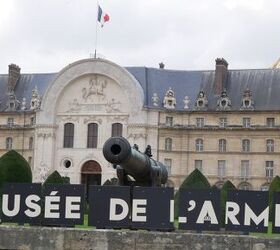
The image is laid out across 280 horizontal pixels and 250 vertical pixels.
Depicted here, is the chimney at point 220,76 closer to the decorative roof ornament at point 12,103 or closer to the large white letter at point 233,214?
the decorative roof ornament at point 12,103

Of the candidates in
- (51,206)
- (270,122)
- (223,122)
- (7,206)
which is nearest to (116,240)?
(51,206)

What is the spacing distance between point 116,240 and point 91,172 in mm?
47794

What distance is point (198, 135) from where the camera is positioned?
61.6 meters

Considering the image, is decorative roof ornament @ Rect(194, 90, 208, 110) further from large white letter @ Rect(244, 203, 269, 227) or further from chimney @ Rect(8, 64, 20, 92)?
large white letter @ Rect(244, 203, 269, 227)

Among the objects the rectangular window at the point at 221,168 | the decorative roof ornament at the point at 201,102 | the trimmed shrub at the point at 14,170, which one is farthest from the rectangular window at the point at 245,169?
the trimmed shrub at the point at 14,170

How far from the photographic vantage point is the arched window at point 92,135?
2451 inches

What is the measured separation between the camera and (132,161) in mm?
15562

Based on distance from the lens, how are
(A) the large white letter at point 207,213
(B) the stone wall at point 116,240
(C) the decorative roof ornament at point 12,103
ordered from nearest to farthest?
(B) the stone wall at point 116,240
(A) the large white letter at point 207,213
(C) the decorative roof ornament at point 12,103

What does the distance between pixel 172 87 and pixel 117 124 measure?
7465 millimetres

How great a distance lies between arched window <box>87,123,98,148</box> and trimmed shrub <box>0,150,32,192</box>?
27252 mm

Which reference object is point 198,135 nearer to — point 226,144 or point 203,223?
point 226,144

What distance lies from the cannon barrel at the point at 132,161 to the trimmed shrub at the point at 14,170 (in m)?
17.7

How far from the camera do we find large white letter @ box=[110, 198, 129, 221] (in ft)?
50.1

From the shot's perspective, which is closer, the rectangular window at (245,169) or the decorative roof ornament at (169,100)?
the rectangular window at (245,169)
